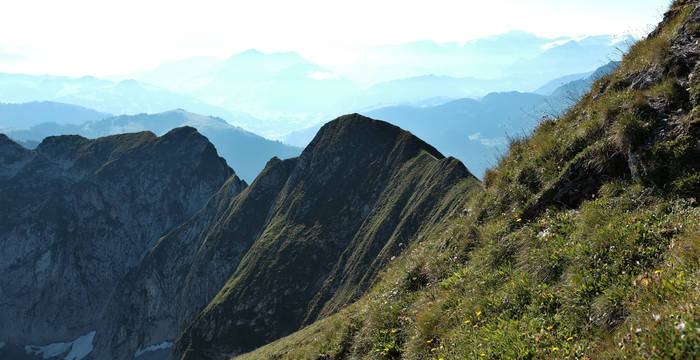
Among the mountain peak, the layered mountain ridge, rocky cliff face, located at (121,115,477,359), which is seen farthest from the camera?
the mountain peak

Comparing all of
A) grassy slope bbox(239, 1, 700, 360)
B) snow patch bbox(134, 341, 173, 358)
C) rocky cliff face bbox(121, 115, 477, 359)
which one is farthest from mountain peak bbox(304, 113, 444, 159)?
grassy slope bbox(239, 1, 700, 360)

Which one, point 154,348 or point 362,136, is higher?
point 362,136

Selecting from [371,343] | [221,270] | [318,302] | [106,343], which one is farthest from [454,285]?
[106,343]

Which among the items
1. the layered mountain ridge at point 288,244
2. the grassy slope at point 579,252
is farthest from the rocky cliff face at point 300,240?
the grassy slope at point 579,252

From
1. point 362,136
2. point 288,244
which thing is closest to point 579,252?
point 288,244

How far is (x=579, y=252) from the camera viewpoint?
8961 millimetres

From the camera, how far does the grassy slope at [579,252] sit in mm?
6965

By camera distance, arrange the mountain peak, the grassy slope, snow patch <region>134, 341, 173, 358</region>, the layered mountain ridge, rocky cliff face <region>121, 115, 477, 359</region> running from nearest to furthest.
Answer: the grassy slope
the layered mountain ridge
rocky cliff face <region>121, 115, 477, 359</region>
the mountain peak
snow patch <region>134, 341, 173, 358</region>

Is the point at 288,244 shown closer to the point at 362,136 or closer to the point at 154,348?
the point at 362,136

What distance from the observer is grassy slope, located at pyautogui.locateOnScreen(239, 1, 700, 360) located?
6965 mm

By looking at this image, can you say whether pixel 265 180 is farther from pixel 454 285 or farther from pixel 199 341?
pixel 454 285

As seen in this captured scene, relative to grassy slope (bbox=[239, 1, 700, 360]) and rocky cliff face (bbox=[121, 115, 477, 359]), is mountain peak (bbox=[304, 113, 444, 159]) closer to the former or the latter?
rocky cliff face (bbox=[121, 115, 477, 359])

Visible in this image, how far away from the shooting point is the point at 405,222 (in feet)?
338

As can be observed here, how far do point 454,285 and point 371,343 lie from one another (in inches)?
134
